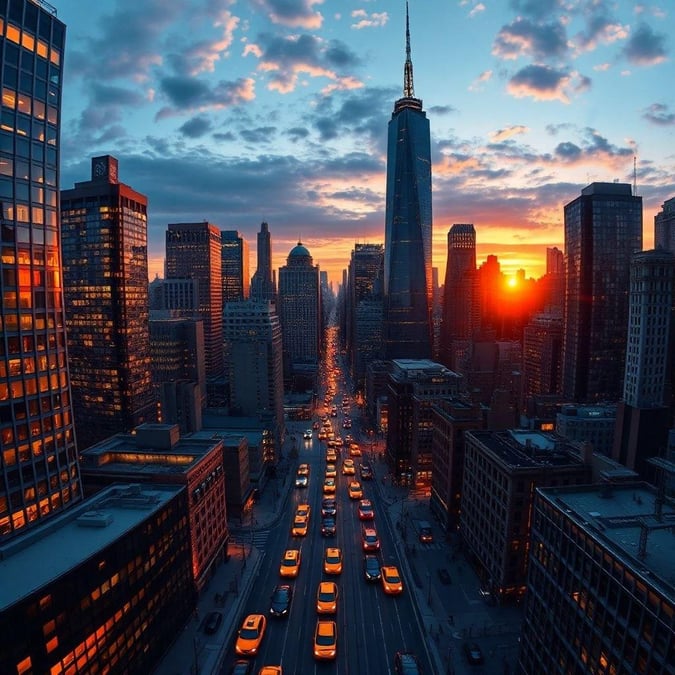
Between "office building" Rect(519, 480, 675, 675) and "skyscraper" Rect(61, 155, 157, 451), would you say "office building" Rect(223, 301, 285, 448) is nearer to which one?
"skyscraper" Rect(61, 155, 157, 451)

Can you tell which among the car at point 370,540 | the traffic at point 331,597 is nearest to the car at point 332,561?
the traffic at point 331,597

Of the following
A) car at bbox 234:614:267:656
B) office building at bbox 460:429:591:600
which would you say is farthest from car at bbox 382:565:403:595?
car at bbox 234:614:267:656

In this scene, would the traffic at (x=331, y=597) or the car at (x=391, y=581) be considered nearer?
the traffic at (x=331, y=597)

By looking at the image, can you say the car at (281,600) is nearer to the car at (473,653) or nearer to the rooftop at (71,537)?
the rooftop at (71,537)

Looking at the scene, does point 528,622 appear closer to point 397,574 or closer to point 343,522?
point 397,574

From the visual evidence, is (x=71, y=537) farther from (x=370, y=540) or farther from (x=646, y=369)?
(x=646, y=369)

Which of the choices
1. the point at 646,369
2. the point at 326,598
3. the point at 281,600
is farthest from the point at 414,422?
the point at 281,600
